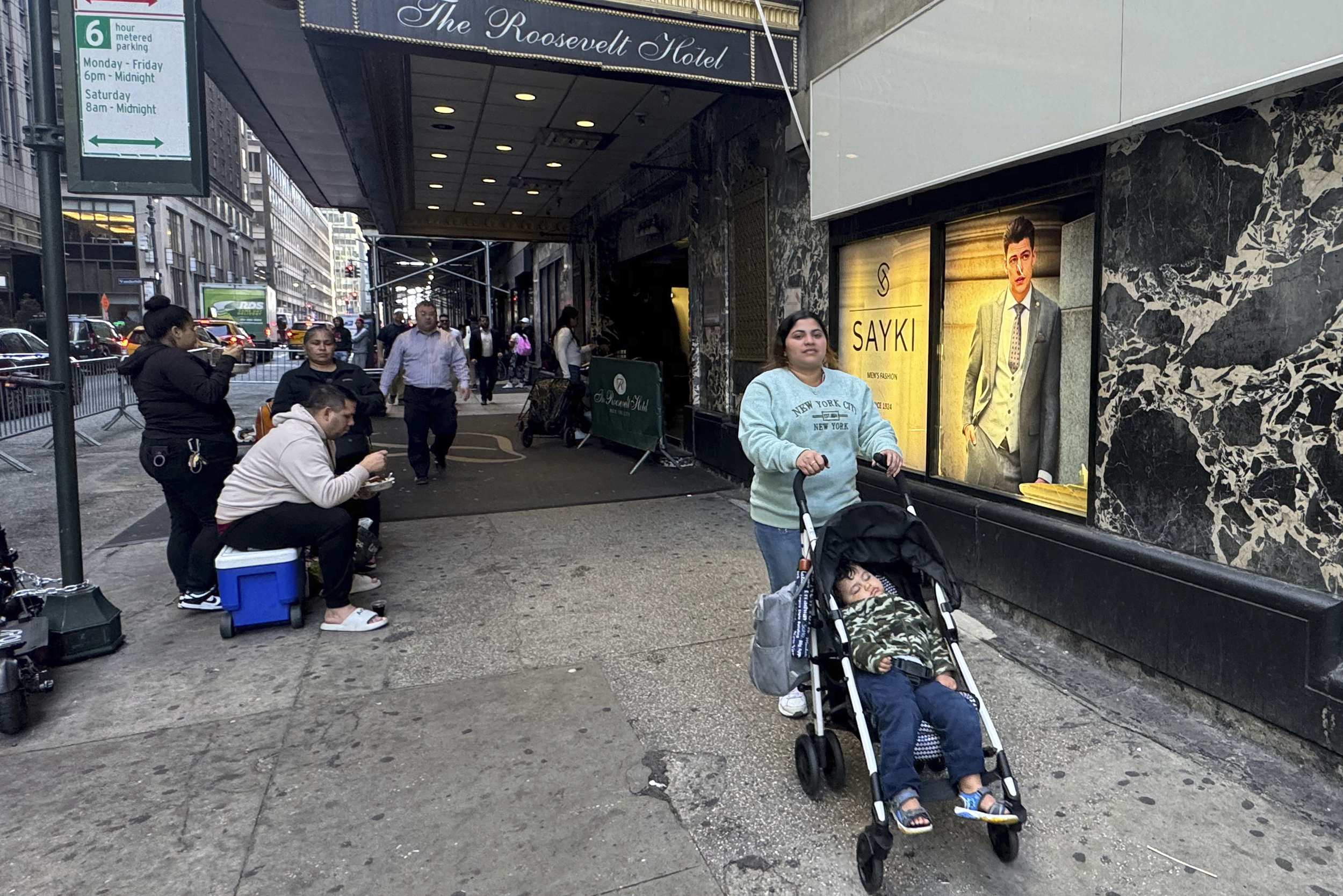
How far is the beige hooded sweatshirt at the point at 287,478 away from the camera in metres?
4.53

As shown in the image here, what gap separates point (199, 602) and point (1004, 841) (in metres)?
4.66

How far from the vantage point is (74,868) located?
2.68 metres

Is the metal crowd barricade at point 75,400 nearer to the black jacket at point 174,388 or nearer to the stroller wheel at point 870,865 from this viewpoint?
the black jacket at point 174,388

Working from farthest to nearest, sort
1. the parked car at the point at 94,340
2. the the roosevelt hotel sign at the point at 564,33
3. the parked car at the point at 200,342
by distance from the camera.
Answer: the parked car at the point at 94,340 < the parked car at the point at 200,342 < the the roosevelt hotel sign at the point at 564,33

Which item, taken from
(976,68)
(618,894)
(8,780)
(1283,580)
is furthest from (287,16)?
(1283,580)

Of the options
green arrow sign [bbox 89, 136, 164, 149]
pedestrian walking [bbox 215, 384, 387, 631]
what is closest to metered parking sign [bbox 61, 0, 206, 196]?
green arrow sign [bbox 89, 136, 164, 149]

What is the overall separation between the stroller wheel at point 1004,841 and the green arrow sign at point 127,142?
16.5 feet

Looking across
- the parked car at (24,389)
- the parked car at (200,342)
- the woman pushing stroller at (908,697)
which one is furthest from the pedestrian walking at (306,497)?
the parked car at (24,389)

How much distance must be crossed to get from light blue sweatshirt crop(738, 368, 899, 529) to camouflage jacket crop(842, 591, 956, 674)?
50 centimetres

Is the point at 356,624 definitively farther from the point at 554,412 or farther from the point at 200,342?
the point at 200,342

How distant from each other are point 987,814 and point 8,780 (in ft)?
12.0

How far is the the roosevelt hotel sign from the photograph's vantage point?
17.6 feet

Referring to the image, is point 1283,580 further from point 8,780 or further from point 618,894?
point 8,780

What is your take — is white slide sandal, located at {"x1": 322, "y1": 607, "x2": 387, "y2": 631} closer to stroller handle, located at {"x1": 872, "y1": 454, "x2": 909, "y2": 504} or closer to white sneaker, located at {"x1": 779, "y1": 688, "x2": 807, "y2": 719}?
white sneaker, located at {"x1": 779, "y1": 688, "x2": 807, "y2": 719}
